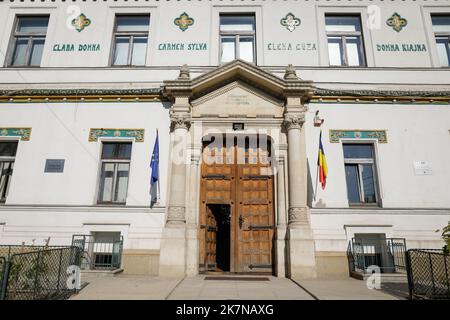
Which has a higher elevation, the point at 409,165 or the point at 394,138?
the point at 394,138

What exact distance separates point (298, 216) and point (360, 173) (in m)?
2.51

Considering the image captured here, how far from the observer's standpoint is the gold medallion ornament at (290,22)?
36.2 feet

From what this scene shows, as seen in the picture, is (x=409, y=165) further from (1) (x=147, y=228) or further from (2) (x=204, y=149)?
(1) (x=147, y=228)

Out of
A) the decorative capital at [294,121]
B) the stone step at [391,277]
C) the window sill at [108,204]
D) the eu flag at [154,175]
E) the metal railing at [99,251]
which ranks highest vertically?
the decorative capital at [294,121]

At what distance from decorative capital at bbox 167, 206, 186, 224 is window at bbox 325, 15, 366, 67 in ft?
23.2

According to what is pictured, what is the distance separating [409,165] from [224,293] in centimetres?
686

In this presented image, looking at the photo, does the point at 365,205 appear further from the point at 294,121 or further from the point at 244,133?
the point at 244,133

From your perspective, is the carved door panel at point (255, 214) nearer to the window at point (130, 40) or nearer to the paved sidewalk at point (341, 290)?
the paved sidewalk at point (341, 290)

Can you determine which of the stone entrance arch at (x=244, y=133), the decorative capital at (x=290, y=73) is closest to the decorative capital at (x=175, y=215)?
the stone entrance arch at (x=244, y=133)

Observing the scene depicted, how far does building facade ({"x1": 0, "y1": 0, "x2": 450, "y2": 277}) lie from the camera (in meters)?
9.09

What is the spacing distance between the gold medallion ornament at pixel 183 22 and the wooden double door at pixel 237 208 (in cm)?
447

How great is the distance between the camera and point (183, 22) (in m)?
11.2
